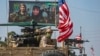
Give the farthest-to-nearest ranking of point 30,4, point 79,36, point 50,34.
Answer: point 79,36 → point 30,4 → point 50,34

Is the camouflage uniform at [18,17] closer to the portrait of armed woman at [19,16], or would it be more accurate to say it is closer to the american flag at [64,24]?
the portrait of armed woman at [19,16]

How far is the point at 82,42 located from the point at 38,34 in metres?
43.7

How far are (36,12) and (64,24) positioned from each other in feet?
36.7

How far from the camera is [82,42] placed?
5834 cm

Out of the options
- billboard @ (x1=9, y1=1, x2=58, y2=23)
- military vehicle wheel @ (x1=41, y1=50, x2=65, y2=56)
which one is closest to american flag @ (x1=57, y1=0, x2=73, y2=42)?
military vehicle wheel @ (x1=41, y1=50, x2=65, y2=56)

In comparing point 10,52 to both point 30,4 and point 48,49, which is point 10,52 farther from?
point 30,4

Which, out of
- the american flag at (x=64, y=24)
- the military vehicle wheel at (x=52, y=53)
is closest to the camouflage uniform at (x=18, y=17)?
the american flag at (x=64, y=24)

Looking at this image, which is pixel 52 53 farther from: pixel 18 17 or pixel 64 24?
pixel 18 17

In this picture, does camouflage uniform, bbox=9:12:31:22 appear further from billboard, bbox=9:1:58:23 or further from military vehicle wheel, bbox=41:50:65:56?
military vehicle wheel, bbox=41:50:65:56

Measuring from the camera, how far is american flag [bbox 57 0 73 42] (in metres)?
14.9

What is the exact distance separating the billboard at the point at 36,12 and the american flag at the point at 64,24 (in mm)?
6365

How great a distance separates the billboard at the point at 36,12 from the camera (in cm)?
2439

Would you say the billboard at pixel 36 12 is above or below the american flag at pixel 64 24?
above

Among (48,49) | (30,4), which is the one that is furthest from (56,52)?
(30,4)
